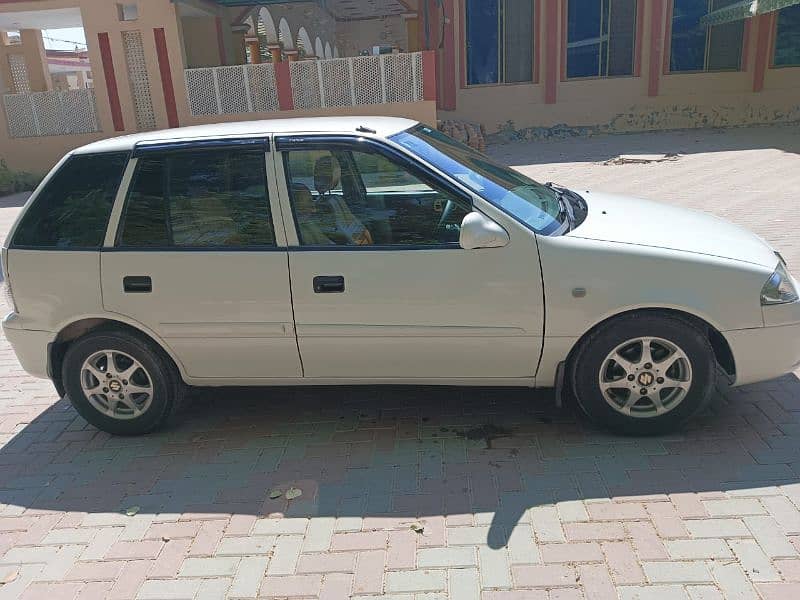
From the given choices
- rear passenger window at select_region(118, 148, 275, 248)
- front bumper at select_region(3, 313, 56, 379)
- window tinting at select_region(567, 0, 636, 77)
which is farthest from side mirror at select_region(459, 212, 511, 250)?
window tinting at select_region(567, 0, 636, 77)

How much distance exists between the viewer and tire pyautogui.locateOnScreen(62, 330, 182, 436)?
150 inches

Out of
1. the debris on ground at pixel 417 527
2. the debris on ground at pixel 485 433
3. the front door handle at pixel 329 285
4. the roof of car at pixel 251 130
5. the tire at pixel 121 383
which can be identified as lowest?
the debris on ground at pixel 417 527

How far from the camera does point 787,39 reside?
1928cm

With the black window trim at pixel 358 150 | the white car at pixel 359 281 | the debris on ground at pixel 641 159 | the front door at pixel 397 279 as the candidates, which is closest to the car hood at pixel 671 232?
the white car at pixel 359 281

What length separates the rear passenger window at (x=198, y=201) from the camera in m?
3.63

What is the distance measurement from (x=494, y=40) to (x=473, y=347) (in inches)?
728

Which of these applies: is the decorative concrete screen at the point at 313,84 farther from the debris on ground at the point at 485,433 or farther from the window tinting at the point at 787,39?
the debris on ground at the point at 485,433

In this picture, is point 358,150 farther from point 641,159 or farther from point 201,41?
point 201,41

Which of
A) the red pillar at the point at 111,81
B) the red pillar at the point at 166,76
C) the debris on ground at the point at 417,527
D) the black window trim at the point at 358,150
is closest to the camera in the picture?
the debris on ground at the point at 417,527

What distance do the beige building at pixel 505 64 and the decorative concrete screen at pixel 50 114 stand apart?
0.03 meters

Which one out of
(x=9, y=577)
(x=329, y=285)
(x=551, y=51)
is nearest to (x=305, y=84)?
(x=551, y=51)

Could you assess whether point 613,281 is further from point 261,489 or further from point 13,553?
point 13,553

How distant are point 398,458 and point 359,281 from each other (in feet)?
3.23

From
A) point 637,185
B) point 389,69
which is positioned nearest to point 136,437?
point 637,185
